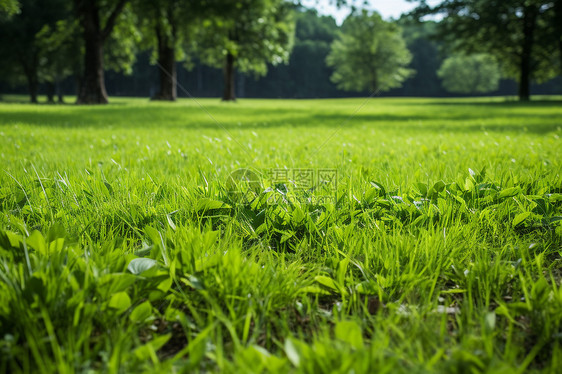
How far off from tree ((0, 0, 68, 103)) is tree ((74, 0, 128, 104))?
2226cm

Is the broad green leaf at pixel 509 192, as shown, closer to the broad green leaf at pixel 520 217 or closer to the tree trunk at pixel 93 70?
the broad green leaf at pixel 520 217

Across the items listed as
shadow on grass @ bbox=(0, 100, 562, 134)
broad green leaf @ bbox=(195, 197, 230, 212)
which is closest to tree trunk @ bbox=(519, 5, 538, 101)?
shadow on grass @ bbox=(0, 100, 562, 134)

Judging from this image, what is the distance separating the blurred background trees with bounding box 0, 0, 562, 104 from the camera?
19.3 m

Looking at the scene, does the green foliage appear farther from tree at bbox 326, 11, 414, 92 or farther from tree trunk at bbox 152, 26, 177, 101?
tree at bbox 326, 11, 414, 92

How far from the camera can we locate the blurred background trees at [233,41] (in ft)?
63.4

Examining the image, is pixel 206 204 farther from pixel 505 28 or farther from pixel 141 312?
pixel 505 28

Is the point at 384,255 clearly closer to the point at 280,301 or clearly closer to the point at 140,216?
the point at 280,301

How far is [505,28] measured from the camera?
3284 cm

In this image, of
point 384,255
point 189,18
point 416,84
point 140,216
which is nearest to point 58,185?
point 140,216

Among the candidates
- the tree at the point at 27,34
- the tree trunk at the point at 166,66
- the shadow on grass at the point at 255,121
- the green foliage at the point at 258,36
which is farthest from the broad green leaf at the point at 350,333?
the tree at the point at 27,34

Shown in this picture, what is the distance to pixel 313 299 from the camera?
1488 mm

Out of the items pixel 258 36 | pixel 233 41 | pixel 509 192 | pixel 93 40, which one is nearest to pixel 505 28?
pixel 258 36

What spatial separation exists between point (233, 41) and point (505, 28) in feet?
80.7

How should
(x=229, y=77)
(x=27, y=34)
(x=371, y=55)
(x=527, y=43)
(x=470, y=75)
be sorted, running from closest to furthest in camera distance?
1. (x=527, y=43)
2. (x=229, y=77)
3. (x=27, y=34)
4. (x=371, y=55)
5. (x=470, y=75)
